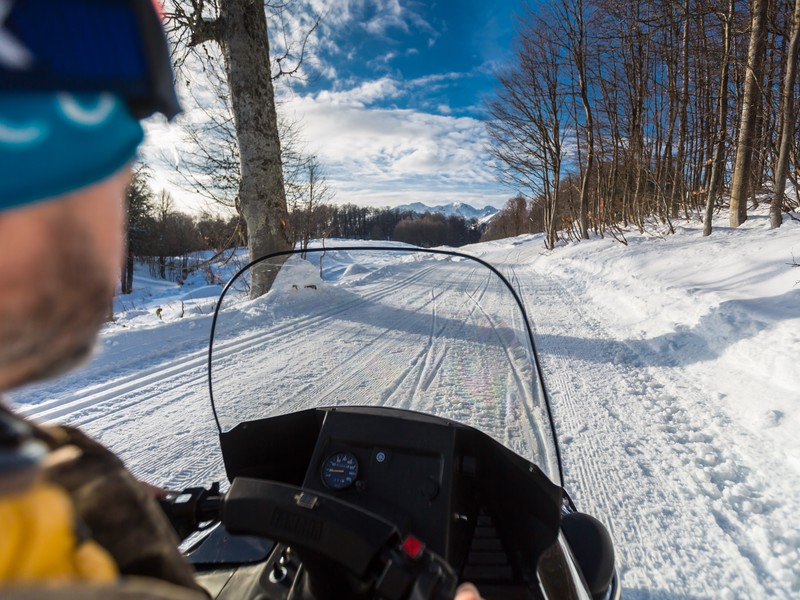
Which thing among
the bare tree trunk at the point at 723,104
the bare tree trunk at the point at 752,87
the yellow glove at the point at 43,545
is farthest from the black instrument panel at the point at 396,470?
the bare tree trunk at the point at 723,104

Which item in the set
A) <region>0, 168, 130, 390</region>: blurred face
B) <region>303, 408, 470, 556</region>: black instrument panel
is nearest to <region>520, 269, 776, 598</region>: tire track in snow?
<region>303, 408, 470, 556</region>: black instrument panel

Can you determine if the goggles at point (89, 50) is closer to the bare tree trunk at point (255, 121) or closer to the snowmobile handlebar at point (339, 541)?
the snowmobile handlebar at point (339, 541)

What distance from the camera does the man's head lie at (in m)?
0.41

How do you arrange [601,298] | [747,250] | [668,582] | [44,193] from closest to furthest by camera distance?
[44,193]
[668,582]
[747,250]
[601,298]

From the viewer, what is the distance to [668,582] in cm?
202

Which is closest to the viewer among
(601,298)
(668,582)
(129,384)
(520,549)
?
(520,549)

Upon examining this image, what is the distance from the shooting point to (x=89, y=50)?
1.69 feet

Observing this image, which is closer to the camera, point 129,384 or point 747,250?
point 129,384

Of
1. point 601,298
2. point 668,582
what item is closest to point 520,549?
point 668,582

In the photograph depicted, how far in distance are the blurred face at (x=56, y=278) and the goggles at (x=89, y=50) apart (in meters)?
0.11

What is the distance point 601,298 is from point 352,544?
8.37m

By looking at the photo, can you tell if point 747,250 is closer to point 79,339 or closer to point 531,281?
point 531,281

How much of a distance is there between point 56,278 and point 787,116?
36.3 feet

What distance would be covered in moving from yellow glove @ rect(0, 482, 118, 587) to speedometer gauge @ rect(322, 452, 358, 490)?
3.46 feet
